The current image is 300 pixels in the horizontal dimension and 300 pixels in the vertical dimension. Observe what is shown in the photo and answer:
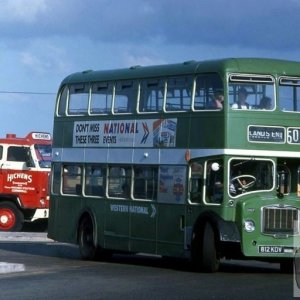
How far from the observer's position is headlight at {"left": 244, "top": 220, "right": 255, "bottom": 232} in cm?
1859

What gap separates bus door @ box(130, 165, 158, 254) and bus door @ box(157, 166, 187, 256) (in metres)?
0.21

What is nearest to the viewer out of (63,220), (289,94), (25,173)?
(289,94)

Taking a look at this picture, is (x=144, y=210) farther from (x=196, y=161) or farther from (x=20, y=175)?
(x=20, y=175)

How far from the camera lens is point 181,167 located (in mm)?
20031

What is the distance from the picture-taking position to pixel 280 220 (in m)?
18.8

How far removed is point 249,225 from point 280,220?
623 millimetres

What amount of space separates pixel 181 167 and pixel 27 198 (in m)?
14.9

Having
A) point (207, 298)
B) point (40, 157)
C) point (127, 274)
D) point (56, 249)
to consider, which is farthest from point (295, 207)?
point (40, 157)

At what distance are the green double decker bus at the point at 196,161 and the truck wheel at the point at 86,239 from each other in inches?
1.8

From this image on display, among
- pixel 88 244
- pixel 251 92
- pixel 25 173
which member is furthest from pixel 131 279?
pixel 25 173

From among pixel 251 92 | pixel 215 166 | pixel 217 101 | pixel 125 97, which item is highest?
pixel 125 97

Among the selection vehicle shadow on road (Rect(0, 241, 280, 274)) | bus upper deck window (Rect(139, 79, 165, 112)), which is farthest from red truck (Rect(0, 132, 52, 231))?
bus upper deck window (Rect(139, 79, 165, 112))

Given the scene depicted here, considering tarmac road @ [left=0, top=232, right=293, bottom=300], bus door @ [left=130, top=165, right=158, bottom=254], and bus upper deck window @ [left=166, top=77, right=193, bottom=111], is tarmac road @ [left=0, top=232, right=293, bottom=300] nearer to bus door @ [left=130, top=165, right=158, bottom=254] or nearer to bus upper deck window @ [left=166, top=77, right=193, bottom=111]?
bus door @ [left=130, top=165, right=158, bottom=254]

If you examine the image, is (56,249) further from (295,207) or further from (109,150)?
(295,207)
